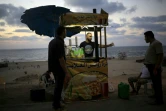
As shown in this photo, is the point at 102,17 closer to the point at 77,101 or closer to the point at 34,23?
the point at 77,101

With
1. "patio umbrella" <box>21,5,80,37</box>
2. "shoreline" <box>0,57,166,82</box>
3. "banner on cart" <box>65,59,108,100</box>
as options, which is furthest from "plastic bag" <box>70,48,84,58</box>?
"shoreline" <box>0,57,166,82</box>

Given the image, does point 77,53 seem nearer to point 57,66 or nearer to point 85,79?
point 85,79

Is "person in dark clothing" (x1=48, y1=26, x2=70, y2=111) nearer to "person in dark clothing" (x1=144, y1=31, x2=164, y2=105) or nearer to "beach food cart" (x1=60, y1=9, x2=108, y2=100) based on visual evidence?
"beach food cart" (x1=60, y1=9, x2=108, y2=100)

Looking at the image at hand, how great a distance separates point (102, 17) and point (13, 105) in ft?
12.8

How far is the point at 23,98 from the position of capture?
7230 mm

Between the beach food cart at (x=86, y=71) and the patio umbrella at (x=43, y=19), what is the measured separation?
2.09 m

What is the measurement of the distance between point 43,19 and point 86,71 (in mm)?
3564

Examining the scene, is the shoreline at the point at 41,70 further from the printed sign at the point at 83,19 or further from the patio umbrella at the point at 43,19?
the printed sign at the point at 83,19

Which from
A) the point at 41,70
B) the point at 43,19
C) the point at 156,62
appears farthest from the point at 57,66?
the point at 41,70

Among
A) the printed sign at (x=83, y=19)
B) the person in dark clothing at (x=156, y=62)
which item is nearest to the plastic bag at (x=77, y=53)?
the printed sign at (x=83, y=19)

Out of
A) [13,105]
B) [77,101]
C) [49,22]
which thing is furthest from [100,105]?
[49,22]

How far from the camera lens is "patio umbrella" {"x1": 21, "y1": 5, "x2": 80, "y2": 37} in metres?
8.71

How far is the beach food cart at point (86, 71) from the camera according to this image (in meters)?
6.51

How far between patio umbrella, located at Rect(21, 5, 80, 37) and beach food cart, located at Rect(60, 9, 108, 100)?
209cm
